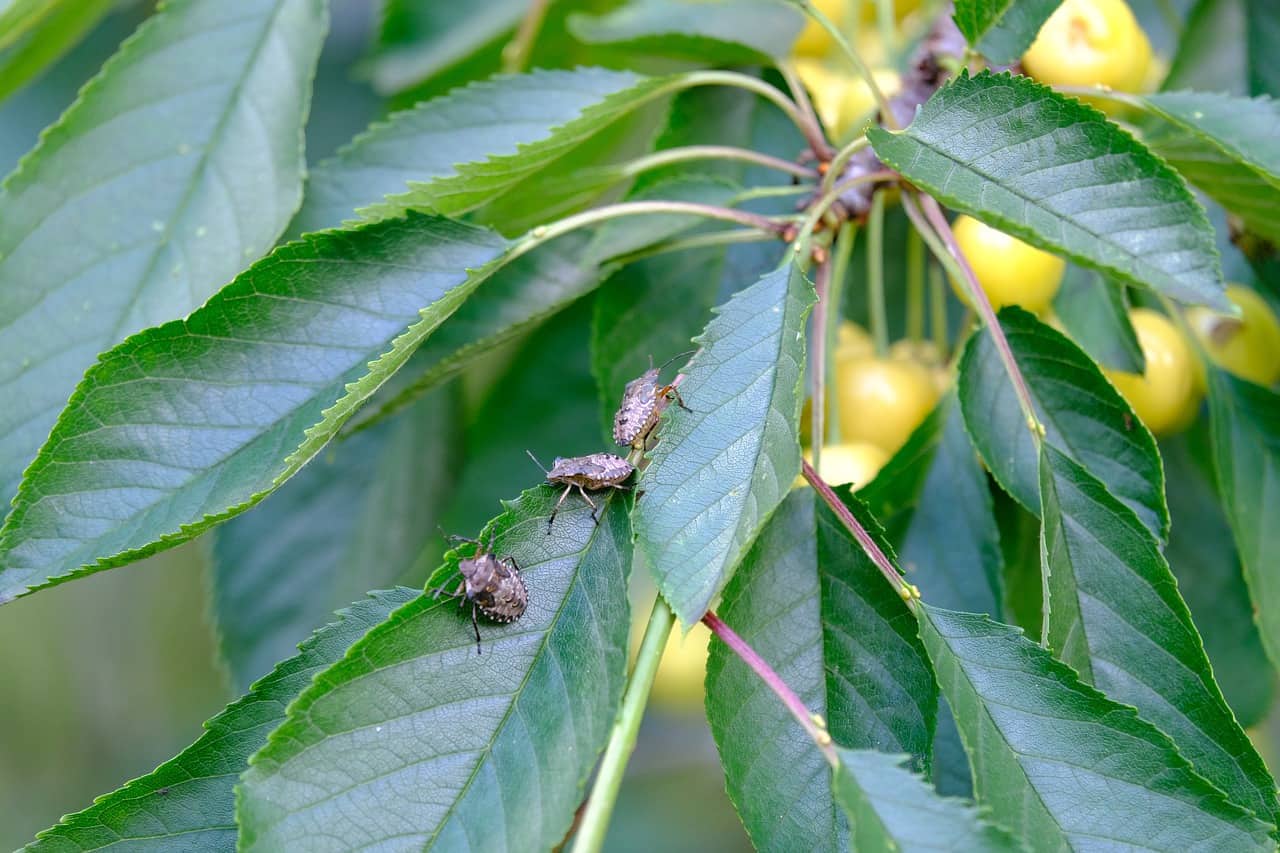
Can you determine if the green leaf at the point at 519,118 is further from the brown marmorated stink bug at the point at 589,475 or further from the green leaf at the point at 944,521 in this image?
the green leaf at the point at 944,521

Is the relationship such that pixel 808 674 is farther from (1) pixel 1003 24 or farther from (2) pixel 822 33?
(2) pixel 822 33

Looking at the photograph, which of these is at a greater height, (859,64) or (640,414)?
(859,64)

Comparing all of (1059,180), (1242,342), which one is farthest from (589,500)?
(1242,342)

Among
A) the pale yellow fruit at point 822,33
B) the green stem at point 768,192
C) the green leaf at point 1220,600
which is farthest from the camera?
the pale yellow fruit at point 822,33

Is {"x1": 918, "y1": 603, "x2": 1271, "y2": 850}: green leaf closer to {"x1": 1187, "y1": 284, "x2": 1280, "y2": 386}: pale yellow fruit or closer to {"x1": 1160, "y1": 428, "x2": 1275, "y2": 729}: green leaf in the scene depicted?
{"x1": 1160, "y1": 428, "x2": 1275, "y2": 729}: green leaf

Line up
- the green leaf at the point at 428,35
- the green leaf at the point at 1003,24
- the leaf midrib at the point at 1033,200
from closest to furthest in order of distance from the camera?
1. the leaf midrib at the point at 1033,200
2. the green leaf at the point at 1003,24
3. the green leaf at the point at 428,35

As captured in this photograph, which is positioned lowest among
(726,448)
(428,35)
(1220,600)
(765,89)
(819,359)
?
(1220,600)

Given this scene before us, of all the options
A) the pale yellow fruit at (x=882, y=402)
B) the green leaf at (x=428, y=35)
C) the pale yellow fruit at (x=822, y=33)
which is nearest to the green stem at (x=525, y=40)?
the green leaf at (x=428, y=35)
